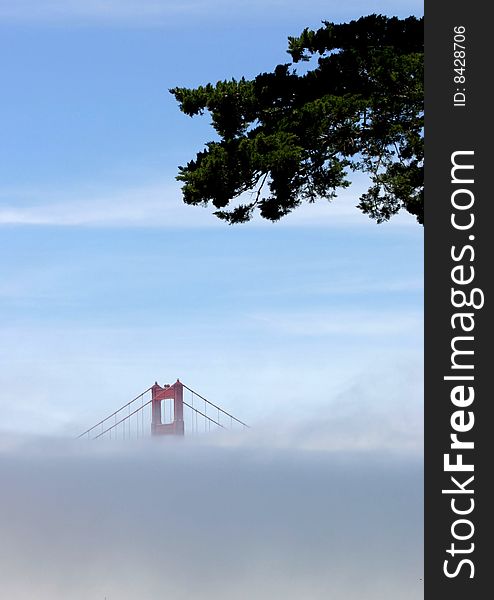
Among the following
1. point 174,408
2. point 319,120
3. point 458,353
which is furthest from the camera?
point 174,408

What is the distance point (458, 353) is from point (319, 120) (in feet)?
17.3

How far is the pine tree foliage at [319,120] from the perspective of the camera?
1164 centimetres

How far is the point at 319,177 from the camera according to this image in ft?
41.9

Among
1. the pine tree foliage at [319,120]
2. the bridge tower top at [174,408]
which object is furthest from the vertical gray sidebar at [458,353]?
the bridge tower top at [174,408]

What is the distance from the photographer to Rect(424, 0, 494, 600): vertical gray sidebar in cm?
732

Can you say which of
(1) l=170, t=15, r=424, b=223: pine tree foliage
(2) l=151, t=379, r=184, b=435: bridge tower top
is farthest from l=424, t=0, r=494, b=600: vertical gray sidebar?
(2) l=151, t=379, r=184, b=435: bridge tower top

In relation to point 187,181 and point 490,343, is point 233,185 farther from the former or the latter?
point 490,343

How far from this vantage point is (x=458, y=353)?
742 cm

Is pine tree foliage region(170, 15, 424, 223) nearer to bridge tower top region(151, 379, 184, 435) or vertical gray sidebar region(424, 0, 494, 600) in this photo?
vertical gray sidebar region(424, 0, 494, 600)

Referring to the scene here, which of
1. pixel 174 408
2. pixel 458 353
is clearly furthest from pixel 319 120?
pixel 174 408

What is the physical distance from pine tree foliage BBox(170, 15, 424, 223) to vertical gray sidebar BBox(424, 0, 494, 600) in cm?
369

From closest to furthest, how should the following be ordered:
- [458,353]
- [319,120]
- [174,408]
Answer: [458,353], [319,120], [174,408]

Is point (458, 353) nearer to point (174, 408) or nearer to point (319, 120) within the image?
point (319, 120)

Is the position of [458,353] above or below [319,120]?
below
